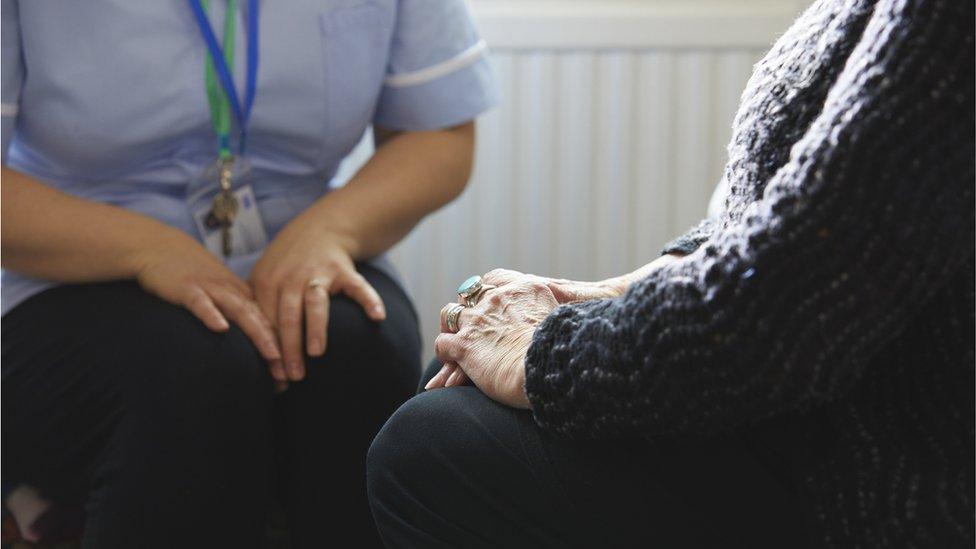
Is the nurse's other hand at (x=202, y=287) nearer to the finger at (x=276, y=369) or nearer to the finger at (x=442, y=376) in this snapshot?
the finger at (x=276, y=369)

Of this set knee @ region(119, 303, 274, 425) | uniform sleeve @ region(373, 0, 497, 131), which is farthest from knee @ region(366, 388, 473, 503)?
uniform sleeve @ region(373, 0, 497, 131)

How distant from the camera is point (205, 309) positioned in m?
1.06

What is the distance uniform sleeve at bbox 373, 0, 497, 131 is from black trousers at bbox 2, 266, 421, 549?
0.27 meters

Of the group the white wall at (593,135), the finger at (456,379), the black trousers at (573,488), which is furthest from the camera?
the white wall at (593,135)

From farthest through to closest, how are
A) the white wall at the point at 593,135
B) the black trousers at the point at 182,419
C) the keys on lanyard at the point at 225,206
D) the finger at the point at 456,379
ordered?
the white wall at the point at 593,135 → the keys on lanyard at the point at 225,206 → the black trousers at the point at 182,419 → the finger at the point at 456,379

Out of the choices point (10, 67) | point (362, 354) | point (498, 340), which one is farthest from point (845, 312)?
point (10, 67)

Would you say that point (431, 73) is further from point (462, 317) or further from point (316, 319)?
point (462, 317)

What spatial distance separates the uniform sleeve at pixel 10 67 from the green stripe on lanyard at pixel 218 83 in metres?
0.18

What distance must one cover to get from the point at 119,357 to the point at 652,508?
0.55 m

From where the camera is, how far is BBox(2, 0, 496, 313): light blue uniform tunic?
1138 millimetres

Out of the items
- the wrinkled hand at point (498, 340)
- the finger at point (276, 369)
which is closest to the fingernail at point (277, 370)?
the finger at point (276, 369)

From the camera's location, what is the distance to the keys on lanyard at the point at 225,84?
1178 mm

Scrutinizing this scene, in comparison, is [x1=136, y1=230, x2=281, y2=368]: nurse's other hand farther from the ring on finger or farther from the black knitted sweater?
the black knitted sweater

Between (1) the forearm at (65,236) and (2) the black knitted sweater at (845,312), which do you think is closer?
(2) the black knitted sweater at (845,312)
